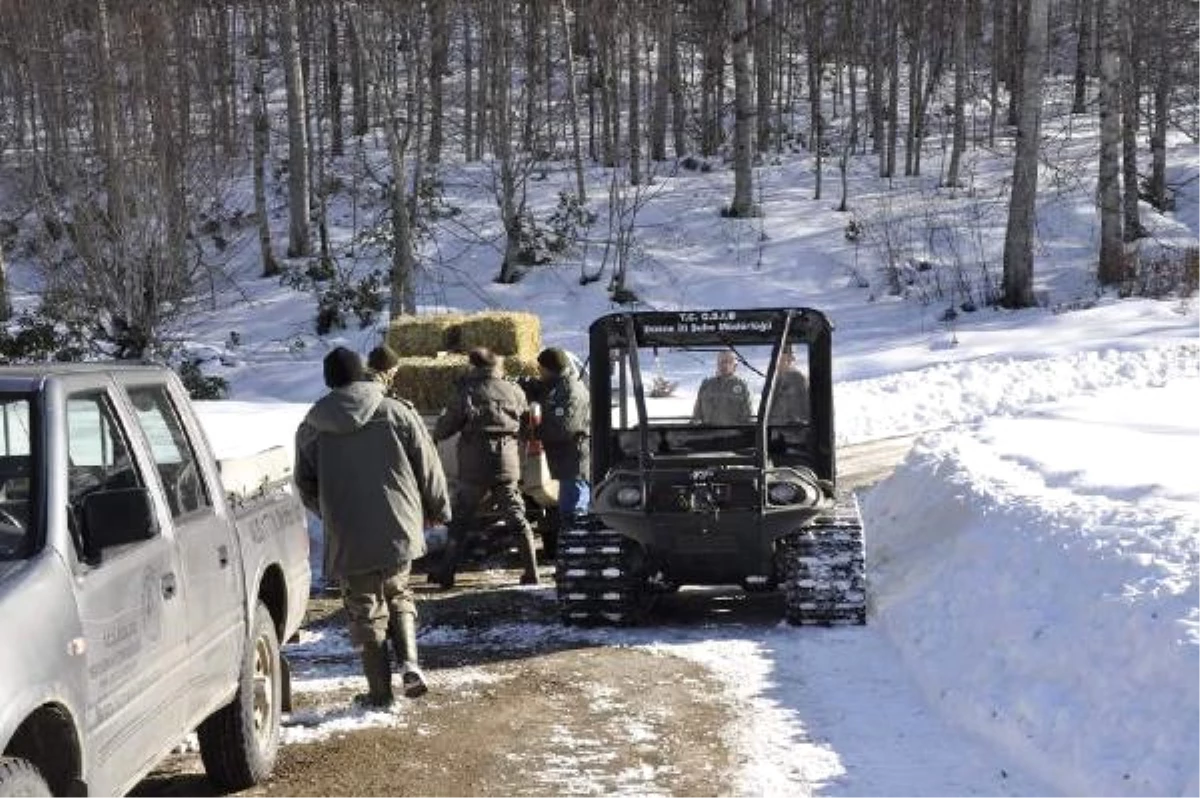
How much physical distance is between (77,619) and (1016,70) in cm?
4814

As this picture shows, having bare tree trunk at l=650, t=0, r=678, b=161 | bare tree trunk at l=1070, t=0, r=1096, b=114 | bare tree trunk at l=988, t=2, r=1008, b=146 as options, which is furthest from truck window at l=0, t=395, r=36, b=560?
bare tree trunk at l=1070, t=0, r=1096, b=114

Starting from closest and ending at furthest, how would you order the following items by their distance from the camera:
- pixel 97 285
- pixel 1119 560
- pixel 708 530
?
pixel 1119 560 < pixel 708 530 < pixel 97 285

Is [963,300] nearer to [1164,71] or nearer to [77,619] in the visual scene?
[1164,71]

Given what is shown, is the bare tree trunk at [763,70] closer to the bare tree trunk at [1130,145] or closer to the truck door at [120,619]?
the bare tree trunk at [1130,145]

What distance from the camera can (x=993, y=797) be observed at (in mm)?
5961

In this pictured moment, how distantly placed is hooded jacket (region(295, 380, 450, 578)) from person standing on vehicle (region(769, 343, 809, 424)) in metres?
3.52

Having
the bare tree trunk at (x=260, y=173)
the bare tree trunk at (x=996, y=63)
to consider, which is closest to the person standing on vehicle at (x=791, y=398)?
the bare tree trunk at (x=260, y=173)

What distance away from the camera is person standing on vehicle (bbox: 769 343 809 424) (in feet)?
34.4

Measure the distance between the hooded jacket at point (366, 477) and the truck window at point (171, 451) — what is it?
5.31ft

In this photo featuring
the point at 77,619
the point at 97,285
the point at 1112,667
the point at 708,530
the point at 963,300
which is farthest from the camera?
the point at 963,300

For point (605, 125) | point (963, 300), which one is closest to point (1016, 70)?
point (605, 125)

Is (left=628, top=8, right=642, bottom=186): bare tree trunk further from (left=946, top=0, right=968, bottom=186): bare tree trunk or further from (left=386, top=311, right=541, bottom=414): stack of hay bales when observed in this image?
(left=386, top=311, right=541, bottom=414): stack of hay bales

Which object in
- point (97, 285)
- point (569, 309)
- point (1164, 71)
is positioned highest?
point (1164, 71)

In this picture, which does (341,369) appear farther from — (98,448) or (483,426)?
(483,426)
